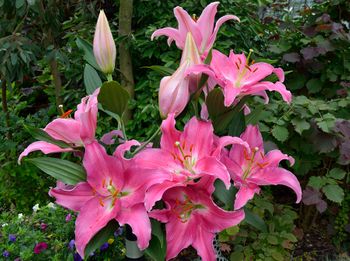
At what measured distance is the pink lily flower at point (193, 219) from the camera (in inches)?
26.1

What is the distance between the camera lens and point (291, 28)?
2.58 metres

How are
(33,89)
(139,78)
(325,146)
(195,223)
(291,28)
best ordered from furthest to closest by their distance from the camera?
(33,89) < (291,28) < (139,78) < (325,146) < (195,223)

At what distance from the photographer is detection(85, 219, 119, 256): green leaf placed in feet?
2.18

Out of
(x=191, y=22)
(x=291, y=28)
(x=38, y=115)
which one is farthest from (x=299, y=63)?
(x=191, y=22)

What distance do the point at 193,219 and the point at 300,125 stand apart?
1299 millimetres

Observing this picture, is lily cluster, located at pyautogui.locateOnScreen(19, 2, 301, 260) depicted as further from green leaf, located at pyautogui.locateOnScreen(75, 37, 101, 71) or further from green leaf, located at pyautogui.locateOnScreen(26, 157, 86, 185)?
green leaf, located at pyautogui.locateOnScreen(75, 37, 101, 71)

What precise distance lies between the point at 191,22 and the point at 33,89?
2413 mm

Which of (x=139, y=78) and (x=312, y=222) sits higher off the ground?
(x=139, y=78)

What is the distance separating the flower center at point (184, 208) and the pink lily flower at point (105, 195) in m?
0.05

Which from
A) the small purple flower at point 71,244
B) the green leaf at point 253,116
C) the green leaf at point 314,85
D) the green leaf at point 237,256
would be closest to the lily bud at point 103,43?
the green leaf at point 253,116

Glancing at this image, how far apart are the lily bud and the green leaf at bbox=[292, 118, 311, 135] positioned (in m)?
1.25

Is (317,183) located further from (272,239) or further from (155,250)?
(155,250)

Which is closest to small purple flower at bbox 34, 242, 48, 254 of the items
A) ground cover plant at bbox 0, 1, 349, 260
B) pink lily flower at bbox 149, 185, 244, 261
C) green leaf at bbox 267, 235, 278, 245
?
ground cover plant at bbox 0, 1, 349, 260

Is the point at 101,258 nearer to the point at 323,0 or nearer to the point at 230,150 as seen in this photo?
the point at 230,150
